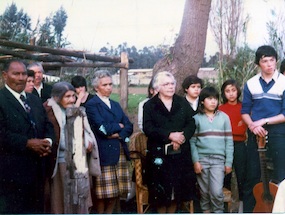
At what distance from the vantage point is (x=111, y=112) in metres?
2.77

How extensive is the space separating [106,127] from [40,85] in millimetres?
462

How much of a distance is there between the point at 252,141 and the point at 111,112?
2.89ft

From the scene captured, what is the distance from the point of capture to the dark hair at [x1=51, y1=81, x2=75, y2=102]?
2570 mm

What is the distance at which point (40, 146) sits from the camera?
2.33 metres

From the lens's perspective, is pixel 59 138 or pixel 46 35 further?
pixel 46 35

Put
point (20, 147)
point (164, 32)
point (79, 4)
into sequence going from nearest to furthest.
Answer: point (20, 147) < point (79, 4) < point (164, 32)

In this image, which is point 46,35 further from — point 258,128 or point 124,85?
point 258,128

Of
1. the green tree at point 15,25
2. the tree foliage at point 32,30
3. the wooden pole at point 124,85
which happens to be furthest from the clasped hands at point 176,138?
the green tree at point 15,25

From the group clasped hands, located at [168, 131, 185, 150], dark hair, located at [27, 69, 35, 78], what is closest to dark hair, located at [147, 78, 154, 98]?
clasped hands, located at [168, 131, 185, 150]

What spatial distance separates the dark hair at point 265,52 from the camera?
2762 mm

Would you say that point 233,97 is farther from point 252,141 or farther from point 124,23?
point 124,23

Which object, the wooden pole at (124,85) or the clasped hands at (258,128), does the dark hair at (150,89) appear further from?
the clasped hands at (258,128)

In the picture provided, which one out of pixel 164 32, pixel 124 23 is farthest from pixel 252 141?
pixel 124 23

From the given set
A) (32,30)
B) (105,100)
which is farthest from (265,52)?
(32,30)
